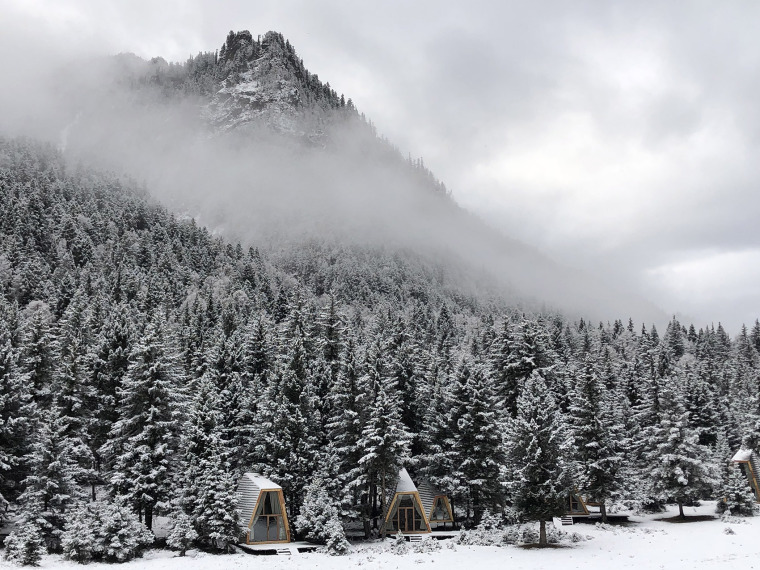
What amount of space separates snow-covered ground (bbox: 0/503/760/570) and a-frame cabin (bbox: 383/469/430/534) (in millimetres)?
3143

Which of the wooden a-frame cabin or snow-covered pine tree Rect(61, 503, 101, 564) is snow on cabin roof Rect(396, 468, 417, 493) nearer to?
the wooden a-frame cabin

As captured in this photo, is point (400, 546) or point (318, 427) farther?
point (318, 427)

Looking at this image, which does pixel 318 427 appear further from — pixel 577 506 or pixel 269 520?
pixel 577 506

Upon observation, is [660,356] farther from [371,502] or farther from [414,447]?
[371,502]

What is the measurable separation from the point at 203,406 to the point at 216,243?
15588cm

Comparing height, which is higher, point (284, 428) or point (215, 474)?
point (284, 428)

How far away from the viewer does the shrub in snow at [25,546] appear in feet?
119

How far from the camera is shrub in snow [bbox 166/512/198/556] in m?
42.4

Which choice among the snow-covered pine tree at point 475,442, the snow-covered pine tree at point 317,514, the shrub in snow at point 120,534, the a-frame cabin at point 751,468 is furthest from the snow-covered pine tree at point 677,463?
the shrub in snow at point 120,534

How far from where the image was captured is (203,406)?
163ft

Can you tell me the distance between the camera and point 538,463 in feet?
149

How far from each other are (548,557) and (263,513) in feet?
70.7

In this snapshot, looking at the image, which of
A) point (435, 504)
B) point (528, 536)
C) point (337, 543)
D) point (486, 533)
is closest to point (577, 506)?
point (435, 504)

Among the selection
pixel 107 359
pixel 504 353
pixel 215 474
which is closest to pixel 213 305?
pixel 107 359
